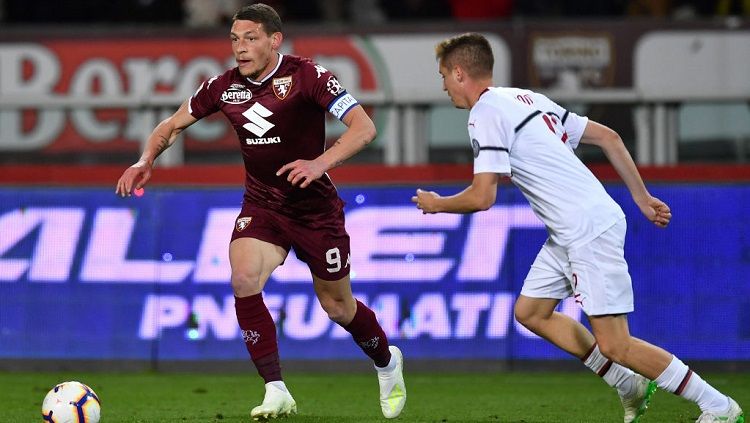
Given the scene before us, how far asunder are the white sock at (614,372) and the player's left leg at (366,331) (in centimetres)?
123

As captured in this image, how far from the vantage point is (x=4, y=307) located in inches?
419

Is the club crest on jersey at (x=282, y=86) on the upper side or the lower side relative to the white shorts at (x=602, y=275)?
upper

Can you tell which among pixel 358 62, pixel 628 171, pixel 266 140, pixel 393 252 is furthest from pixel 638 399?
pixel 358 62

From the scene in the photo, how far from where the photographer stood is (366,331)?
A: 781 cm

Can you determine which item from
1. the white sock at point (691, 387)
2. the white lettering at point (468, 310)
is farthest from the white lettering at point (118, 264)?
the white sock at point (691, 387)

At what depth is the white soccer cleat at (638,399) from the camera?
7000 mm

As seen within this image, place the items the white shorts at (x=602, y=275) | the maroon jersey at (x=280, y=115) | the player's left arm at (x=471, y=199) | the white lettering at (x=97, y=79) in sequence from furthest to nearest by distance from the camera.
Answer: the white lettering at (x=97, y=79) < the maroon jersey at (x=280, y=115) < the white shorts at (x=602, y=275) < the player's left arm at (x=471, y=199)

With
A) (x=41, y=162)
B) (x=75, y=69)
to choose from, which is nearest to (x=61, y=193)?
(x=41, y=162)

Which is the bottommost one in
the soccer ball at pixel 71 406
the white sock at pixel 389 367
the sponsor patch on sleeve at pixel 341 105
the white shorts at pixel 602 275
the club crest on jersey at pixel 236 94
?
the white sock at pixel 389 367

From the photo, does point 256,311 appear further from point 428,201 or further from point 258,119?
point 428,201

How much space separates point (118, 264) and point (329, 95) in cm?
386

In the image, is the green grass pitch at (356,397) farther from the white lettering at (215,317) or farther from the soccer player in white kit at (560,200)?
the soccer player in white kit at (560,200)

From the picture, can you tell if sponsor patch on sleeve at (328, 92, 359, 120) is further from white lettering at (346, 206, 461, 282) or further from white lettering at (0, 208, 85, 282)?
white lettering at (0, 208, 85, 282)

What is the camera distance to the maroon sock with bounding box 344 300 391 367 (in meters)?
7.80
